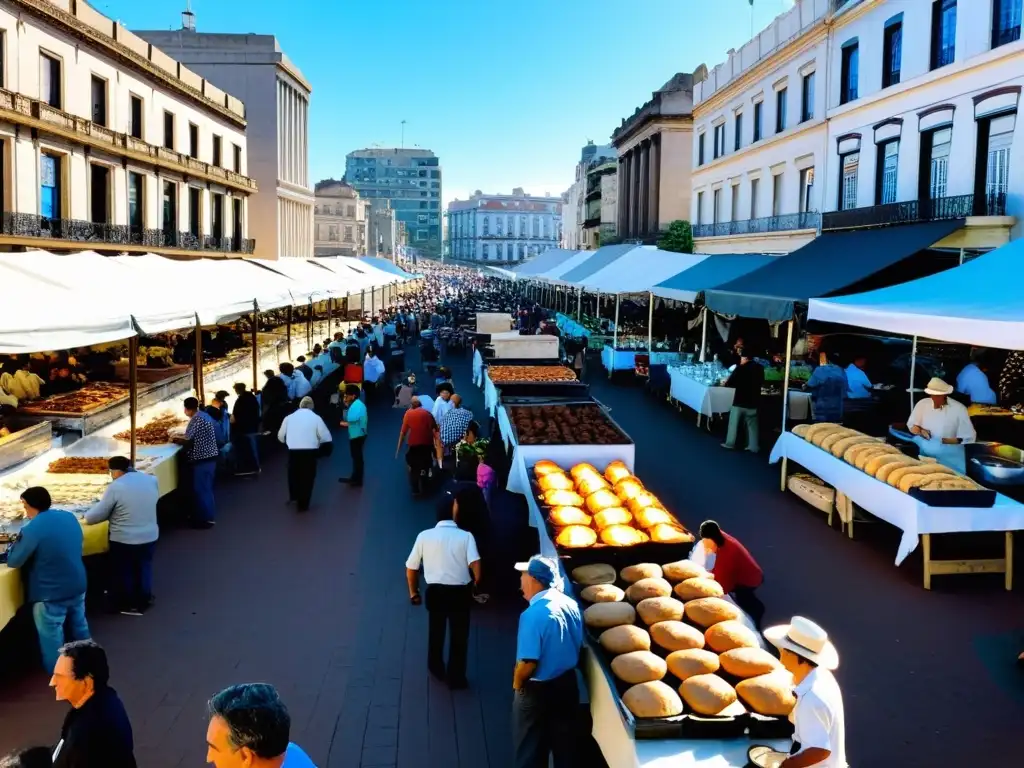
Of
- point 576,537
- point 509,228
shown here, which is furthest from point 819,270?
point 509,228

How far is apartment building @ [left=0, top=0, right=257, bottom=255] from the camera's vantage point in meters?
24.7

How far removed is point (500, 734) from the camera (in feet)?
20.0

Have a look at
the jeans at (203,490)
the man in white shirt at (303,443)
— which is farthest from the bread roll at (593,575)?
the jeans at (203,490)

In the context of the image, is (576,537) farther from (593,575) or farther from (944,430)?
(944,430)

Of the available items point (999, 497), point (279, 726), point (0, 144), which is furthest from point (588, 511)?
point (0, 144)

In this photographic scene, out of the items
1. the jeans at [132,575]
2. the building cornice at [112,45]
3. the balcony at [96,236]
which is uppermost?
the building cornice at [112,45]

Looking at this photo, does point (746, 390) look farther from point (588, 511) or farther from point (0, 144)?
point (0, 144)

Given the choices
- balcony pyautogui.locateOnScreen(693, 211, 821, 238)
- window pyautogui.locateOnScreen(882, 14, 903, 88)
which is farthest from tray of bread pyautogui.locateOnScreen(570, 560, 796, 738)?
balcony pyautogui.locateOnScreen(693, 211, 821, 238)

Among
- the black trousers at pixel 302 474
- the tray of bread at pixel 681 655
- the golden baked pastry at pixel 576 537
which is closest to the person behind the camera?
the tray of bread at pixel 681 655

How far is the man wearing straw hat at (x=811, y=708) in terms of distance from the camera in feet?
13.1

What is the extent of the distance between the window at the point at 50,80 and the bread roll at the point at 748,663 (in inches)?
1073

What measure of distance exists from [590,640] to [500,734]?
114 centimetres

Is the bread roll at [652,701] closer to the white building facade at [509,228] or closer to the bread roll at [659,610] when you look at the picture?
the bread roll at [659,610]

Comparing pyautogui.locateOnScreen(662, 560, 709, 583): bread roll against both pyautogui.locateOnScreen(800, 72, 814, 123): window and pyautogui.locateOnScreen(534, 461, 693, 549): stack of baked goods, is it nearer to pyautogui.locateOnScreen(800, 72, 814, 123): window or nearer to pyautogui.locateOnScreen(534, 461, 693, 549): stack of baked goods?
pyautogui.locateOnScreen(534, 461, 693, 549): stack of baked goods
